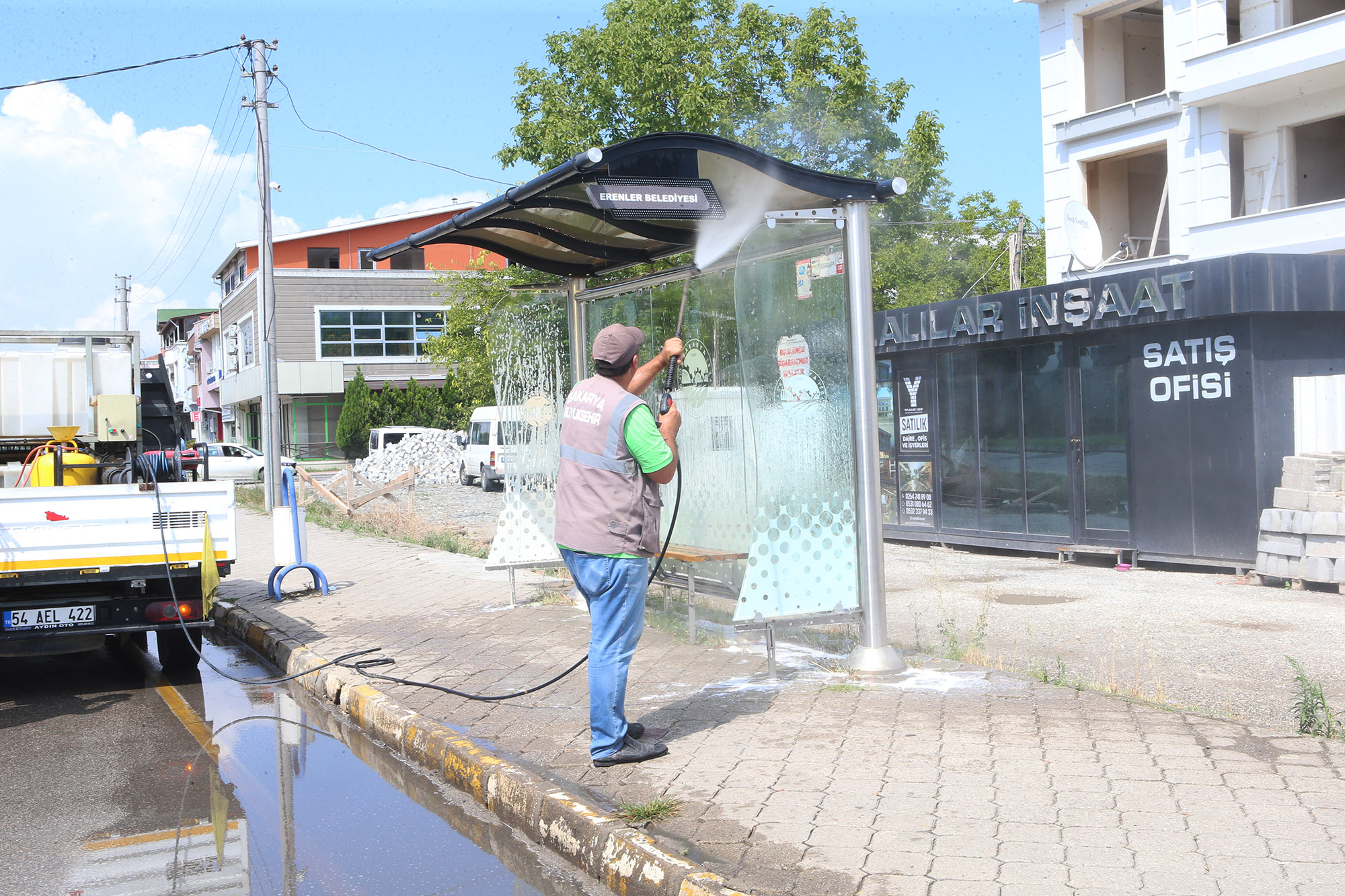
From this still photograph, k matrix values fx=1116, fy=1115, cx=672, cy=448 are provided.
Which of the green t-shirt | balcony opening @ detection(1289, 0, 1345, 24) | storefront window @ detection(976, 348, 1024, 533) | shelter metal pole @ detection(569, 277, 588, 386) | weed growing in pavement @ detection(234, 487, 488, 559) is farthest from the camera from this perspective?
balcony opening @ detection(1289, 0, 1345, 24)

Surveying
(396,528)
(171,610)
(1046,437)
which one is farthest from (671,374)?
(396,528)

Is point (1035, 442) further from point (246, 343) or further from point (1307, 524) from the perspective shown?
point (246, 343)

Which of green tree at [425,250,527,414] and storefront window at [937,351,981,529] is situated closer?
storefront window at [937,351,981,529]

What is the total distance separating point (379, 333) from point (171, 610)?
39.2m

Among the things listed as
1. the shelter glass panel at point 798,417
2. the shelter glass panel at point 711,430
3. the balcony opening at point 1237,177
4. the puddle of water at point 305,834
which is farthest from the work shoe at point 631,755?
the balcony opening at point 1237,177

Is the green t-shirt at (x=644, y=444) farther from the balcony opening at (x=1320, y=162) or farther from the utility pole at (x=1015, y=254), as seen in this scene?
the utility pole at (x=1015, y=254)

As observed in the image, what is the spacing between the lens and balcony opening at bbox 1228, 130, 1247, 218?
67.3 ft

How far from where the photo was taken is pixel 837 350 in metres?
6.60

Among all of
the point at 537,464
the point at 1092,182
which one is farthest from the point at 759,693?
the point at 1092,182

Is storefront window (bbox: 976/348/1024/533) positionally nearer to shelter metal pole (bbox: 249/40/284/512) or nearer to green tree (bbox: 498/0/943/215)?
green tree (bbox: 498/0/943/215)

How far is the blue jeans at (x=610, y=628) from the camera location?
491 centimetres

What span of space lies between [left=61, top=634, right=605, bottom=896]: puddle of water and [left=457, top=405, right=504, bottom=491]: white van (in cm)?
2255

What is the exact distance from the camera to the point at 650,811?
14.0 feet

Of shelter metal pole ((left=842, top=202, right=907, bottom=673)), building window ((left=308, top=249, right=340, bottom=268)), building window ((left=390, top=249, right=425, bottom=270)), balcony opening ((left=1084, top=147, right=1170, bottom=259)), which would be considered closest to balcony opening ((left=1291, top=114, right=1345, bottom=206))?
balcony opening ((left=1084, top=147, right=1170, bottom=259))
